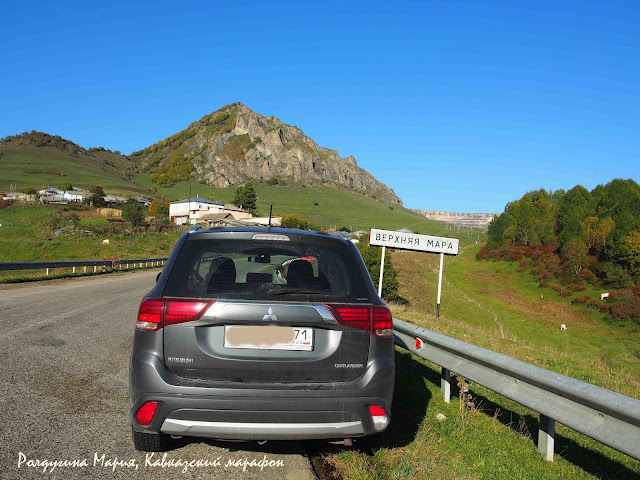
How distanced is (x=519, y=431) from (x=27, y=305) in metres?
12.0

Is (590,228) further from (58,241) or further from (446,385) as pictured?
(446,385)

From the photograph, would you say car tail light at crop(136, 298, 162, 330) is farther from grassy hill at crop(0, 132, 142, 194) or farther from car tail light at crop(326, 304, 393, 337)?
grassy hill at crop(0, 132, 142, 194)

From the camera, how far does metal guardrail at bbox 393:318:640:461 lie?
3021mm

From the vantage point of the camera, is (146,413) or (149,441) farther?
(149,441)

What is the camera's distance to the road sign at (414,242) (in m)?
17.3

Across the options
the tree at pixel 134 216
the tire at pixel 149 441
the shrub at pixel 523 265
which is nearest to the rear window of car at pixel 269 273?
the tire at pixel 149 441

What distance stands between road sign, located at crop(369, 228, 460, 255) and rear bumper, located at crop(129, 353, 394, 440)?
46.6ft

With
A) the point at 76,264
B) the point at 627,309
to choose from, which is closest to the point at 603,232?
the point at 627,309

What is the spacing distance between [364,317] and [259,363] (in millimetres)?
768

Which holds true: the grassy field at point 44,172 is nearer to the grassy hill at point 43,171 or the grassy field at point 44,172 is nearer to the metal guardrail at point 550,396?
the grassy hill at point 43,171

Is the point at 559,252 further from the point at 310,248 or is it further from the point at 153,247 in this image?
the point at 310,248

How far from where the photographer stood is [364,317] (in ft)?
11.4

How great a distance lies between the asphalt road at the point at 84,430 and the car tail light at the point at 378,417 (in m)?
0.63

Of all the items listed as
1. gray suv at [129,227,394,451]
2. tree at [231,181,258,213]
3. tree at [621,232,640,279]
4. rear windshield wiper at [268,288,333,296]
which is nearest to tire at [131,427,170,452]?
gray suv at [129,227,394,451]
